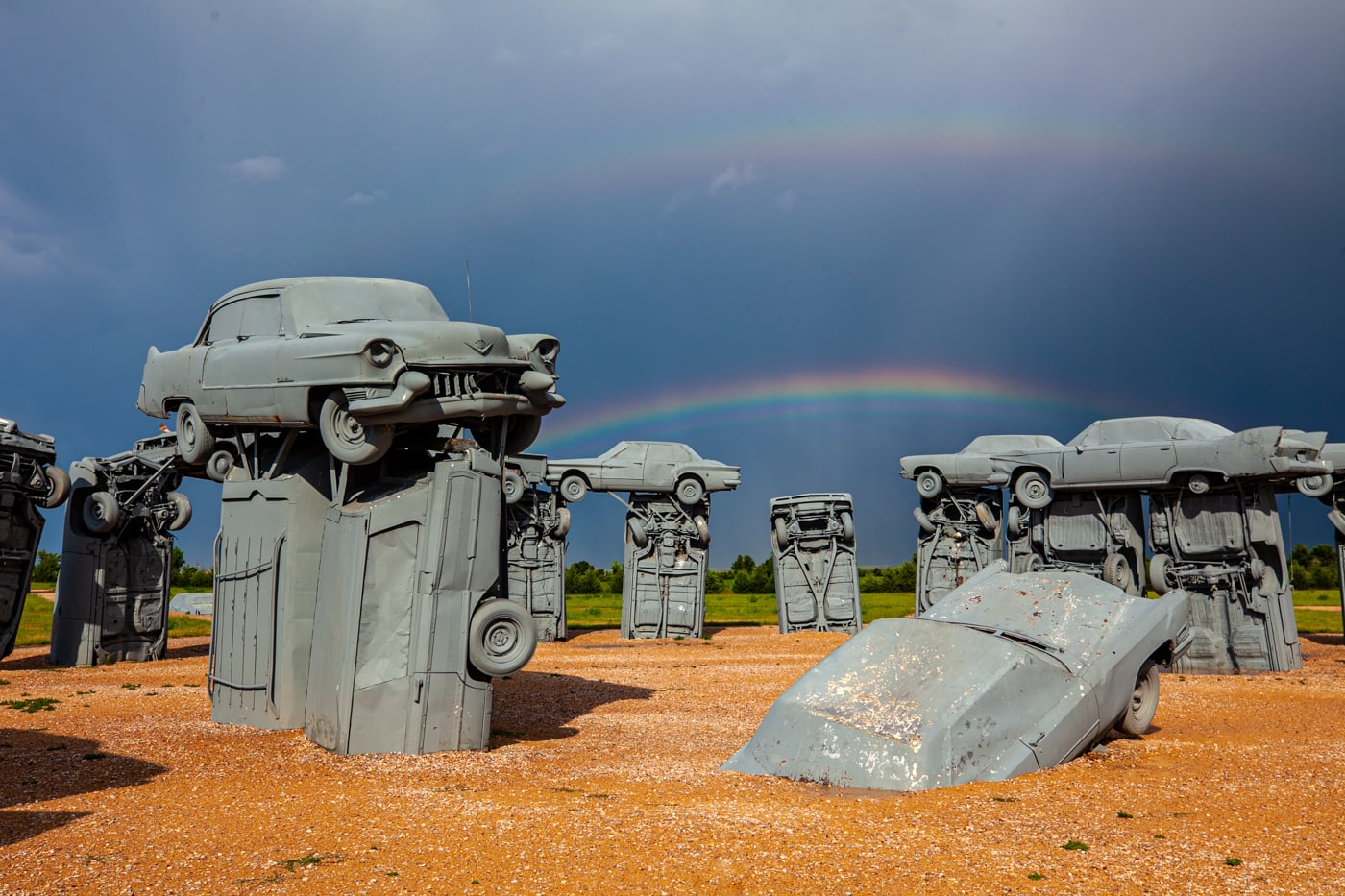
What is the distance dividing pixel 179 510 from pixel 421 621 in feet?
46.4

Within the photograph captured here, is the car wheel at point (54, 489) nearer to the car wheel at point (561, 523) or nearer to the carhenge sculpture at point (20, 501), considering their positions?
the carhenge sculpture at point (20, 501)

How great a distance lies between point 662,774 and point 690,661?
1220 cm

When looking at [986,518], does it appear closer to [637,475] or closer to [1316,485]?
[1316,485]

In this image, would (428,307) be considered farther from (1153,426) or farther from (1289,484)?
(1289,484)

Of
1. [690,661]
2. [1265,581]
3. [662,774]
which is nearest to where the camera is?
[662,774]

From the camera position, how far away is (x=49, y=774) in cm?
1015

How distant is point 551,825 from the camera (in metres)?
8.09

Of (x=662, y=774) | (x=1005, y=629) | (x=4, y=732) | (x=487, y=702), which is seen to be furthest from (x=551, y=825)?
(x=4, y=732)

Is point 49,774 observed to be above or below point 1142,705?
below

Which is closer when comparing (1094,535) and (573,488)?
(1094,535)

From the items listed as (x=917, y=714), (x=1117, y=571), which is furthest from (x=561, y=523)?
(x=917, y=714)

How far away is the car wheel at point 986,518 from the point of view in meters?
29.1

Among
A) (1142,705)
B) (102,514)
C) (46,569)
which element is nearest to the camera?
(1142,705)

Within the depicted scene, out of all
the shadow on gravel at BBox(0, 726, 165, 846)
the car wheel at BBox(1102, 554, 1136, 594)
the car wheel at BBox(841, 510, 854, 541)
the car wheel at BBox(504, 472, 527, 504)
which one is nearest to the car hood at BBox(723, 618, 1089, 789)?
the shadow on gravel at BBox(0, 726, 165, 846)
